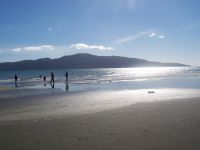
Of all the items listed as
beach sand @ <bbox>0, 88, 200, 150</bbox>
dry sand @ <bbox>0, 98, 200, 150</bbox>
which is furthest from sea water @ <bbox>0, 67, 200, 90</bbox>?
dry sand @ <bbox>0, 98, 200, 150</bbox>

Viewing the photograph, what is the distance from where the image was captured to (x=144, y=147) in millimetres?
8031

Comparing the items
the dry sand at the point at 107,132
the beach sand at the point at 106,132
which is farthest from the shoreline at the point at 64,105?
the dry sand at the point at 107,132

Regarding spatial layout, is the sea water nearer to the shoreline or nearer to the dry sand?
the shoreline

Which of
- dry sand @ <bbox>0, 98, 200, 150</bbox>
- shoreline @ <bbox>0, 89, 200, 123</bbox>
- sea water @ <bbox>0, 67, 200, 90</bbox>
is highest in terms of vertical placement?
dry sand @ <bbox>0, 98, 200, 150</bbox>

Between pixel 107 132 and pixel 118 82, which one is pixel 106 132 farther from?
pixel 118 82

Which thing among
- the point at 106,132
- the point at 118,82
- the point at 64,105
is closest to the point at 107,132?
the point at 106,132

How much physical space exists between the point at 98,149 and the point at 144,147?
1307 mm

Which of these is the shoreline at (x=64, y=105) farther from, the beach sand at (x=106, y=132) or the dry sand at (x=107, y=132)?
the dry sand at (x=107, y=132)

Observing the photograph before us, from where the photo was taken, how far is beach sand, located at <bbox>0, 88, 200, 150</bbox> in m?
8.30

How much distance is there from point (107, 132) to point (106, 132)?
4cm

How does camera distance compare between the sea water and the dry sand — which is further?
the sea water

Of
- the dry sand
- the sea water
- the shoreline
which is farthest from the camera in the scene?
the sea water

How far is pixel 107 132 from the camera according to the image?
9.70m

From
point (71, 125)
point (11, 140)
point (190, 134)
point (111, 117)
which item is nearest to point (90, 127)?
point (71, 125)
